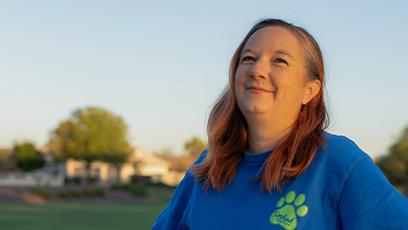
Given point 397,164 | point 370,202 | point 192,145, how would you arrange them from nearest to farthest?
1. point 370,202
2. point 397,164
3. point 192,145

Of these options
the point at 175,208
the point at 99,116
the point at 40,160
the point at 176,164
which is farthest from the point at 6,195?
the point at 176,164

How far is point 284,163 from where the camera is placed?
1.94 m

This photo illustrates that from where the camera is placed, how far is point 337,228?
5.91 feet

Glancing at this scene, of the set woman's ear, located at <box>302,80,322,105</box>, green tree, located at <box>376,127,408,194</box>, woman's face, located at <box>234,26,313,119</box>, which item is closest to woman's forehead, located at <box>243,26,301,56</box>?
woman's face, located at <box>234,26,313,119</box>

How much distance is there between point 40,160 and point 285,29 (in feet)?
205

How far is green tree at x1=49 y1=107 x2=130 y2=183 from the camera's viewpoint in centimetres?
A: 6297

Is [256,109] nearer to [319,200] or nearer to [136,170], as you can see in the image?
[319,200]

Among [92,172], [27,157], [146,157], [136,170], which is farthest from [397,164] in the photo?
[146,157]

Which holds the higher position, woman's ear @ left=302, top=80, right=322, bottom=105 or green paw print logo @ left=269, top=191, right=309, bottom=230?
woman's ear @ left=302, top=80, right=322, bottom=105

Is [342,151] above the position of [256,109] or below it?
below

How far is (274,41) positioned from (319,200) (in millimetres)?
564

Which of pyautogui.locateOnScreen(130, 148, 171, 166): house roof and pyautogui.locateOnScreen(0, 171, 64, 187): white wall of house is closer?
pyautogui.locateOnScreen(0, 171, 64, 187): white wall of house

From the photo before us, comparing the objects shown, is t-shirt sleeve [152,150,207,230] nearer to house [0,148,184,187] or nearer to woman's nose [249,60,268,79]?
woman's nose [249,60,268,79]

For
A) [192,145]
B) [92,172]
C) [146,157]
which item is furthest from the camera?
[192,145]
